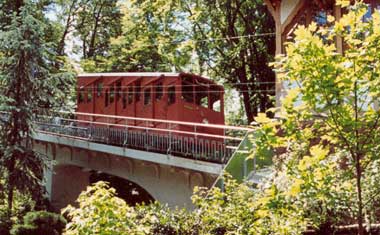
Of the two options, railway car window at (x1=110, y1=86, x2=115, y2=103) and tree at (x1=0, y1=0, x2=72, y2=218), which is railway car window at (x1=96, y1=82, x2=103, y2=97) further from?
tree at (x1=0, y1=0, x2=72, y2=218)

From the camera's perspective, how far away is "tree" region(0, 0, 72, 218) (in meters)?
14.1

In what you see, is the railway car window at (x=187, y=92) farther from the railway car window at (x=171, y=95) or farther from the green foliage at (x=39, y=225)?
the green foliage at (x=39, y=225)

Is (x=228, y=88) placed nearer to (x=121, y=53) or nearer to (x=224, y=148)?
(x=121, y=53)

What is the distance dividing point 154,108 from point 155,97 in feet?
1.48

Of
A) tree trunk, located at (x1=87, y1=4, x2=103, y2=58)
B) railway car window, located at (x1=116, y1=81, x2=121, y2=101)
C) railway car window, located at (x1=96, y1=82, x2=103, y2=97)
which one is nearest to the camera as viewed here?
railway car window, located at (x1=116, y1=81, x2=121, y2=101)

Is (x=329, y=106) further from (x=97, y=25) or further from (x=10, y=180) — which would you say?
(x=97, y=25)

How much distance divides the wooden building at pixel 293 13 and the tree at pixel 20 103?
8.79 meters

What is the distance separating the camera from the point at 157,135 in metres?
14.0

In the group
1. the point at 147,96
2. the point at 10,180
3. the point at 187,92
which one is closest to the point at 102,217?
the point at 10,180

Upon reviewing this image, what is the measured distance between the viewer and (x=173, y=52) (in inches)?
878

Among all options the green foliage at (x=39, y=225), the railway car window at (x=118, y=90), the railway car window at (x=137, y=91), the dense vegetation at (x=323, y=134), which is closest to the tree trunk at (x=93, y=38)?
the railway car window at (x=118, y=90)

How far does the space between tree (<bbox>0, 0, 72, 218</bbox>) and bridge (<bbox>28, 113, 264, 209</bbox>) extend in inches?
43.0

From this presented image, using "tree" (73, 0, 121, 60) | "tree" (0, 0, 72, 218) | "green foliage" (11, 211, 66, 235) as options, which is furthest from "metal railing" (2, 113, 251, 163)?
"tree" (73, 0, 121, 60)

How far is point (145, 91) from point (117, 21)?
16796 millimetres
